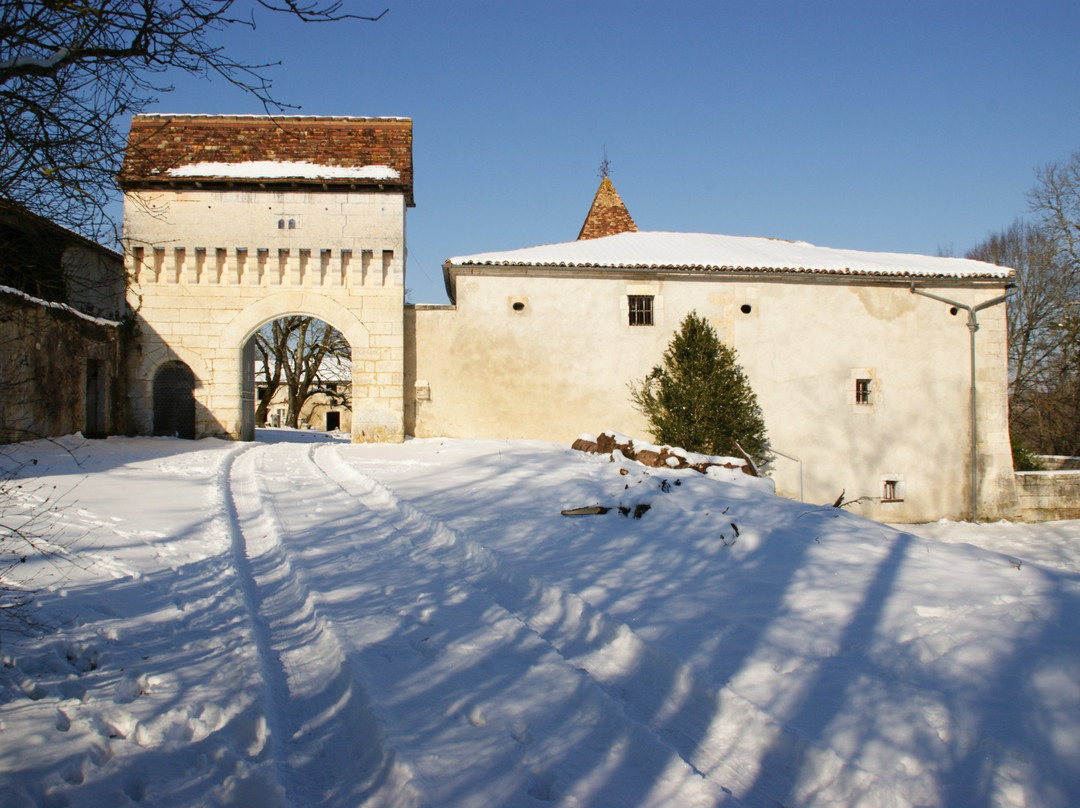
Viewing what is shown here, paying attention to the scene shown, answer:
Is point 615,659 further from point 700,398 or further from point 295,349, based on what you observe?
point 295,349

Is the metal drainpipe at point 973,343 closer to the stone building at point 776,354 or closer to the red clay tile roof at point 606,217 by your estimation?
the stone building at point 776,354

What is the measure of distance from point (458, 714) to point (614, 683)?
3.12ft

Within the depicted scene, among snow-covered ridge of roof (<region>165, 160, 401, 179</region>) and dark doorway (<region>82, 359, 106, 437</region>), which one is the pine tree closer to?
snow-covered ridge of roof (<region>165, 160, 401, 179</region>)

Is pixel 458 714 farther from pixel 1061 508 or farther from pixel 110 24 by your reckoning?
pixel 1061 508

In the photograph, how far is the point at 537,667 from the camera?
13.5 feet

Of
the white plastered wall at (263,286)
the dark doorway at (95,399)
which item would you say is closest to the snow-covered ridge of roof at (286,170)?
the white plastered wall at (263,286)

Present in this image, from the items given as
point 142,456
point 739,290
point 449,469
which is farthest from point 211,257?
point 739,290

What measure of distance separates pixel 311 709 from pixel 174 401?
17041mm

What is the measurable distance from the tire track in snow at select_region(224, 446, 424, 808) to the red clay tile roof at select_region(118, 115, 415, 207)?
1445cm

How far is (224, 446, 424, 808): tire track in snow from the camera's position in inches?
113

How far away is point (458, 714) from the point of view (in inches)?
137

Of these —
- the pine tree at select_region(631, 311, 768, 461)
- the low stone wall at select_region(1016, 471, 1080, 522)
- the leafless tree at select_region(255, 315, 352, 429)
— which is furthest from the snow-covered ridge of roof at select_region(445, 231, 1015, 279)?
the leafless tree at select_region(255, 315, 352, 429)

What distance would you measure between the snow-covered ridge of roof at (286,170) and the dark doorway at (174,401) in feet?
16.3

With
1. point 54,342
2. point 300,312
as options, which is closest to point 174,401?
point 300,312
